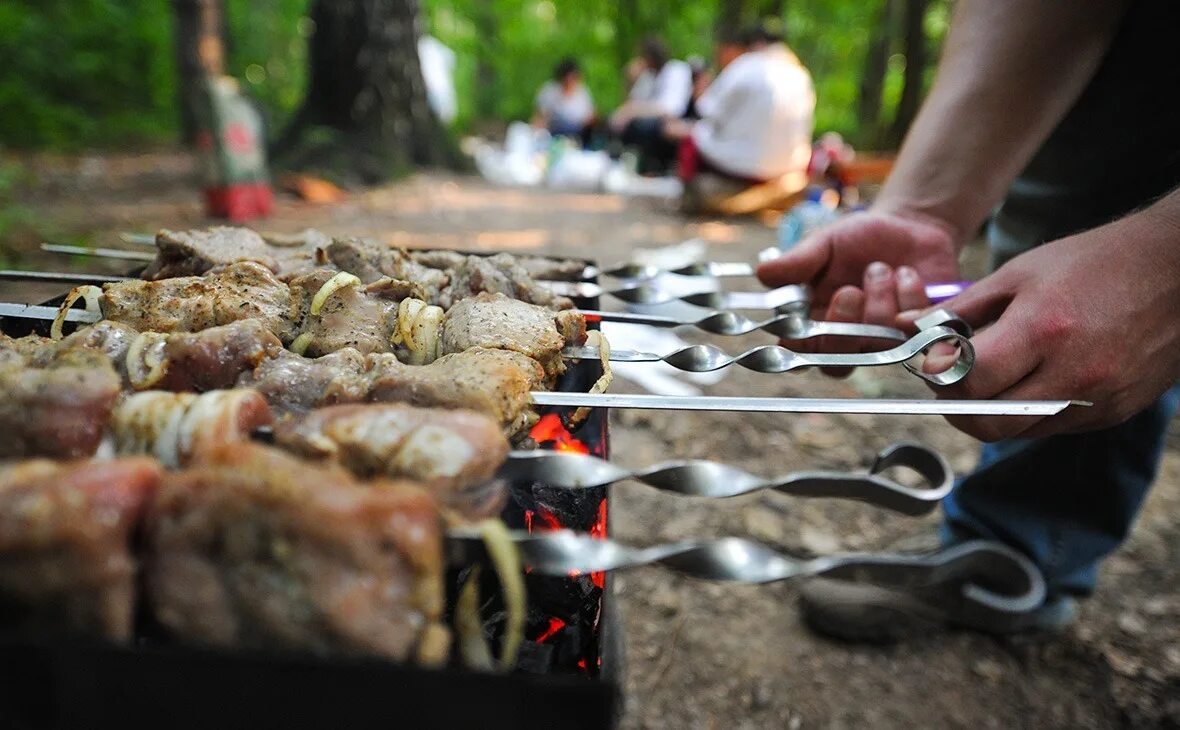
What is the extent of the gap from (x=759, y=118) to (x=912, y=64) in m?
6.54

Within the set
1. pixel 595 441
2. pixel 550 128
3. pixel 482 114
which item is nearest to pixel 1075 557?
pixel 595 441

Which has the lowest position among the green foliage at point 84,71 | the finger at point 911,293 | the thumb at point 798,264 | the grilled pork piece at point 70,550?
the grilled pork piece at point 70,550

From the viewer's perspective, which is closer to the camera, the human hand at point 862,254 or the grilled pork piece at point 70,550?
the grilled pork piece at point 70,550

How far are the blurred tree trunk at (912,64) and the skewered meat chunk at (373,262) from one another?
1398 cm

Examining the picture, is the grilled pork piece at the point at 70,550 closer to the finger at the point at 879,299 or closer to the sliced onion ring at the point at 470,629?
the sliced onion ring at the point at 470,629

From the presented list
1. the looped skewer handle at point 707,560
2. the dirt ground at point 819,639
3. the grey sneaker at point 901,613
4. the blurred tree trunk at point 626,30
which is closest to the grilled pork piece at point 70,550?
the looped skewer handle at point 707,560

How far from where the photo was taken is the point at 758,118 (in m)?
9.54

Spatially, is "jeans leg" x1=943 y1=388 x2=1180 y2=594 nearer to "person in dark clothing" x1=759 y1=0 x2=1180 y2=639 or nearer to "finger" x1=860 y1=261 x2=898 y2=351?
"person in dark clothing" x1=759 y1=0 x2=1180 y2=639

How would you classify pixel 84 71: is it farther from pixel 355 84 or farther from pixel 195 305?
pixel 195 305

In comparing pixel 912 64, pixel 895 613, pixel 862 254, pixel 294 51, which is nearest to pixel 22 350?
pixel 862 254

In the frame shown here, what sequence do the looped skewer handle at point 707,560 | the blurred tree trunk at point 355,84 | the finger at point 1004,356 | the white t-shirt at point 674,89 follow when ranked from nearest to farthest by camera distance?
the looped skewer handle at point 707,560 < the finger at point 1004,356 < the blurred tree trunk at point 355,84 < the white t-shirt at point 674,89

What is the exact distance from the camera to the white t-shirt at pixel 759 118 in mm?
9516

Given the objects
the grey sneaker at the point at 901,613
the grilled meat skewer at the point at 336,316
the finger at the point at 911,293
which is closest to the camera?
the grilled meat skewer at the point at 336,316

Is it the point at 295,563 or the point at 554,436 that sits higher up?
the point at 295,563
